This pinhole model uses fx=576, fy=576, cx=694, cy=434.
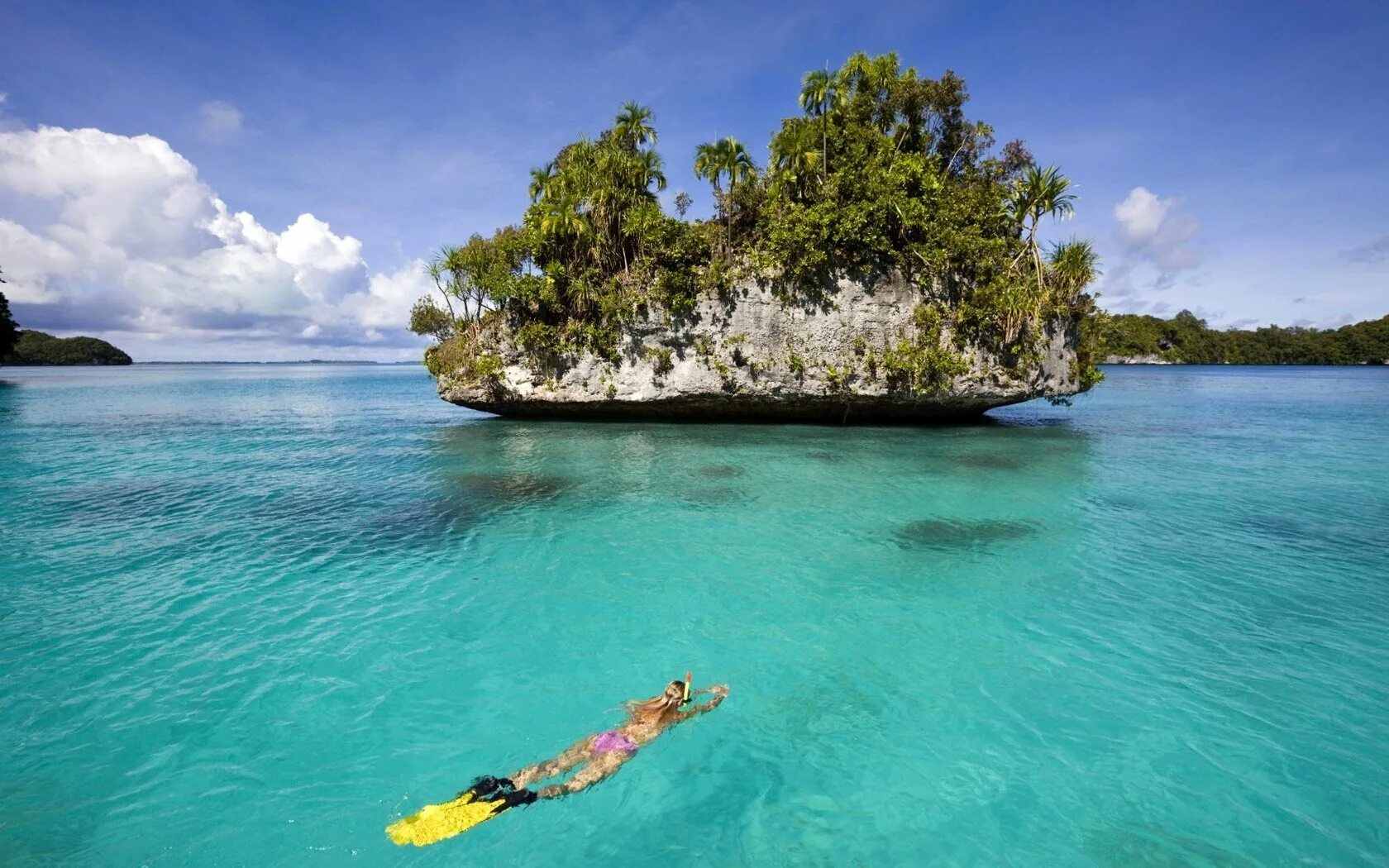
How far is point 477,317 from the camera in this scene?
28484mm

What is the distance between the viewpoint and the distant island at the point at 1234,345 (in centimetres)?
11100

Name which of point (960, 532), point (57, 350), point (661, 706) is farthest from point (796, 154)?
point (57, 350)

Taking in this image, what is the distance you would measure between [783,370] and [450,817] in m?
22.6

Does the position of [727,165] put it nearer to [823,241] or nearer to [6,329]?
[823,241]

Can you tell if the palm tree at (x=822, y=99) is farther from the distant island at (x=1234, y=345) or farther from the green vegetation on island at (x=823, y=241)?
the distant island at (x=1234, y=345)

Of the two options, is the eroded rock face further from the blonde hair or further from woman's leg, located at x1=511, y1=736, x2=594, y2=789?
woman's leg, located at x1=511, y1=736, x2=594, y2=789

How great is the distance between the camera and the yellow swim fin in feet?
15.0

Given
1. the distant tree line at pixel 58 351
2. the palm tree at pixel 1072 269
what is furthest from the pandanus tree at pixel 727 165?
the distant tree line at pixel 58 351

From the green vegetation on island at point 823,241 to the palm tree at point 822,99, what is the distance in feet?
0.20

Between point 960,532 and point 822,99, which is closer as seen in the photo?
point 960,532

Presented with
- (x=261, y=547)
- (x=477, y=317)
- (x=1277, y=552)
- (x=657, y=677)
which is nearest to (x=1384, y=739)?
(x=1277, y=552)

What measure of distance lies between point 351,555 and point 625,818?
823 centimetres

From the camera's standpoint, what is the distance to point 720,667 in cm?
698

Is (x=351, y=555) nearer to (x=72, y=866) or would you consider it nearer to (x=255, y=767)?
(x=255, y=767)
